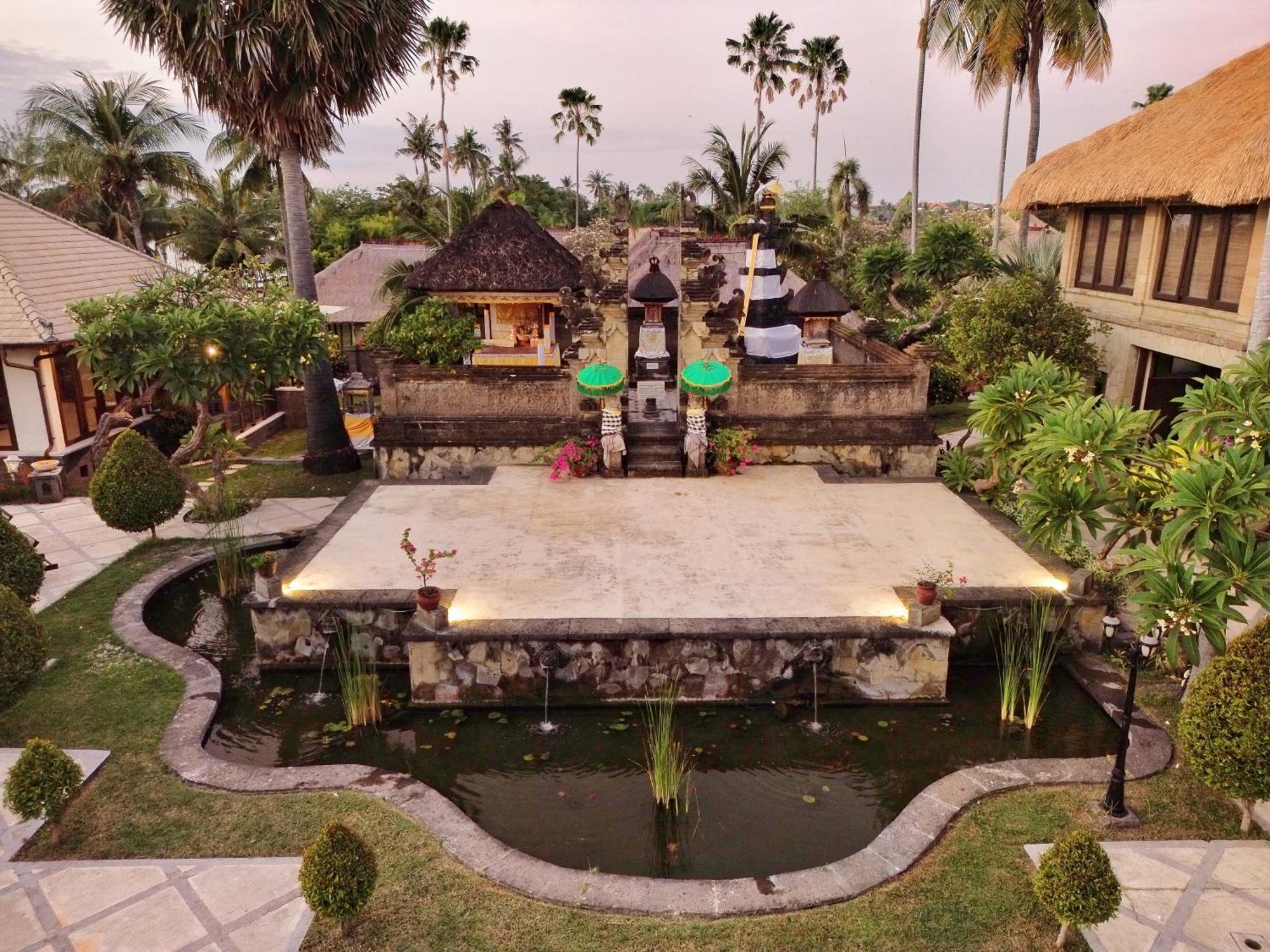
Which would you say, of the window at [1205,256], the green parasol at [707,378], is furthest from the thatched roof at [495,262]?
the window at [1205,256]

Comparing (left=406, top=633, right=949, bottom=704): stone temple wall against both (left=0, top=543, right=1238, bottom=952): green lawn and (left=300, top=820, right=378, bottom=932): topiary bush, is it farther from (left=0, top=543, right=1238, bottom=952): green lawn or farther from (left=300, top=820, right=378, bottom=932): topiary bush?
(left=300, top=820, right=378, bottom=932): topiary bush

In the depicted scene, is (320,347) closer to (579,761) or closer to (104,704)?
(104,704)

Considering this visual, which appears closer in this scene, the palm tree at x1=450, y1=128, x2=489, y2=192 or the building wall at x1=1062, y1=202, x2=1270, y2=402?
the building wall at x1=1062, y1=202, x2=1270, y2=402

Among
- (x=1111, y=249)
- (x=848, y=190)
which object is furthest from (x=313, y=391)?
(x=848, y=190)

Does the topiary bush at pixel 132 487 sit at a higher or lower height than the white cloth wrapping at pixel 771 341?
lower

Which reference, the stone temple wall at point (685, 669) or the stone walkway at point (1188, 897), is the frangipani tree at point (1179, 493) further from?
the stone temple wall at point (685, 669)

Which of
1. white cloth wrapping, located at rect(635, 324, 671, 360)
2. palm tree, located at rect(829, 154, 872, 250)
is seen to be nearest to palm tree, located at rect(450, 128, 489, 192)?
palm tree, located at rect(829, 154, 872, 250)
